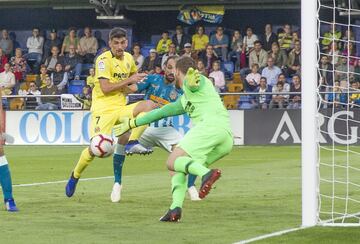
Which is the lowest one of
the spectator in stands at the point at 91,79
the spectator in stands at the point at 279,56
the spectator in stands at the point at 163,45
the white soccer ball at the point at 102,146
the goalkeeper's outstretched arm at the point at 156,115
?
the white soccer ball at the point at 102,146

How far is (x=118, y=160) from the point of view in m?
12.7

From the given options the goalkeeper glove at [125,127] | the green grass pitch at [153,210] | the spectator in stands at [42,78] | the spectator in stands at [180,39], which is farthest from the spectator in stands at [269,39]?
the goalkeeper glove at [125,127]

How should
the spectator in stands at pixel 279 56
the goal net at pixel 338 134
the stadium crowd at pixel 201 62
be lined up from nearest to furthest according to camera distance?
the goal net at pixel 338 134
the stadium crowd at pixel 201 62
the spectator in stands at pixel 279 56

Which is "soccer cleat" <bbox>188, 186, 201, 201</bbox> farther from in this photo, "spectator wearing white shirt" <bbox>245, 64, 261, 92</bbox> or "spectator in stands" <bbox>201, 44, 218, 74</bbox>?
"spectator in stands" <bbox>201, 44, 218, 74</bbox>

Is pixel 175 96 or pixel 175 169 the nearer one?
pixel 175 169

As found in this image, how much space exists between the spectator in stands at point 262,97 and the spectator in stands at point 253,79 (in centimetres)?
41

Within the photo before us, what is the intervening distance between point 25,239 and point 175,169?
1716mm

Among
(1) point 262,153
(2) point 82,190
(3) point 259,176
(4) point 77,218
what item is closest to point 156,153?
(1) point 262,153

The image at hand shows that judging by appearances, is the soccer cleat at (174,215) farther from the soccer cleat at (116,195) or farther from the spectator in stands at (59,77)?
the spectator in stands at (59,77)

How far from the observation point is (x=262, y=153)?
22750 mm

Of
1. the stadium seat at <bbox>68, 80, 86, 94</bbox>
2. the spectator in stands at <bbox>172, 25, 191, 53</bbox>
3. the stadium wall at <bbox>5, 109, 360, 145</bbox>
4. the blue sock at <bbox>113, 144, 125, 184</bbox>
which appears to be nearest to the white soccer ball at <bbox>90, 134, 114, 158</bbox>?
the blue sock at <bbox>113, 144, 125, 184</bbox>

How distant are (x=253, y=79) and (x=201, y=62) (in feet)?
5.09

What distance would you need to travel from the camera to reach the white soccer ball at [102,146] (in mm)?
11758

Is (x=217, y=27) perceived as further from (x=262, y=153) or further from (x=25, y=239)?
(x=25, y=239)
